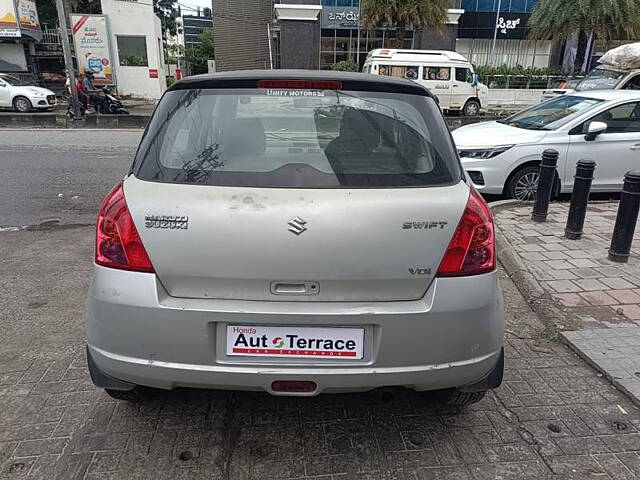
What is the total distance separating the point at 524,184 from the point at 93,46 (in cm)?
2535

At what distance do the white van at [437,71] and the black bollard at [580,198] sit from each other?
58.4ft

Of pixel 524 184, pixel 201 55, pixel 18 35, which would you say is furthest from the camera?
pixel 201 55

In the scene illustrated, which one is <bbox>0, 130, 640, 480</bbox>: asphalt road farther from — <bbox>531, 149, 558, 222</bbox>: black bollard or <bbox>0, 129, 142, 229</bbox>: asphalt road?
<bbox>0, 129, 142, 229</bbox>: asphalt road

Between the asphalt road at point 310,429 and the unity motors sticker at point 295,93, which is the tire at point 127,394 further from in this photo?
the unity motors sticker at point 295,93

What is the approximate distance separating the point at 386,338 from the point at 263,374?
515mm

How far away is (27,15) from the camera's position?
26594mm

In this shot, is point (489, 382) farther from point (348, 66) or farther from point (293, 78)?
→ point (348, 66)

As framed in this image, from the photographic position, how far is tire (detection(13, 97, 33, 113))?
2027 centimetres

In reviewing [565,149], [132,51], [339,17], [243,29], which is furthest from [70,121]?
[243,29]

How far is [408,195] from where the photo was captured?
2127mm

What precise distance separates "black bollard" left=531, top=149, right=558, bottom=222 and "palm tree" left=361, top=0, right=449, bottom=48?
802 inches

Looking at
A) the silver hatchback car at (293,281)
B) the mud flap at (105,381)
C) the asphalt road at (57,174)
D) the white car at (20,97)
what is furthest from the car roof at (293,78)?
the white car at (20,97)

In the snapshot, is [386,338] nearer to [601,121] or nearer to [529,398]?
[529,398]

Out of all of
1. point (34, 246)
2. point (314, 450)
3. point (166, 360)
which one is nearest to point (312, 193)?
point (166, 360)
